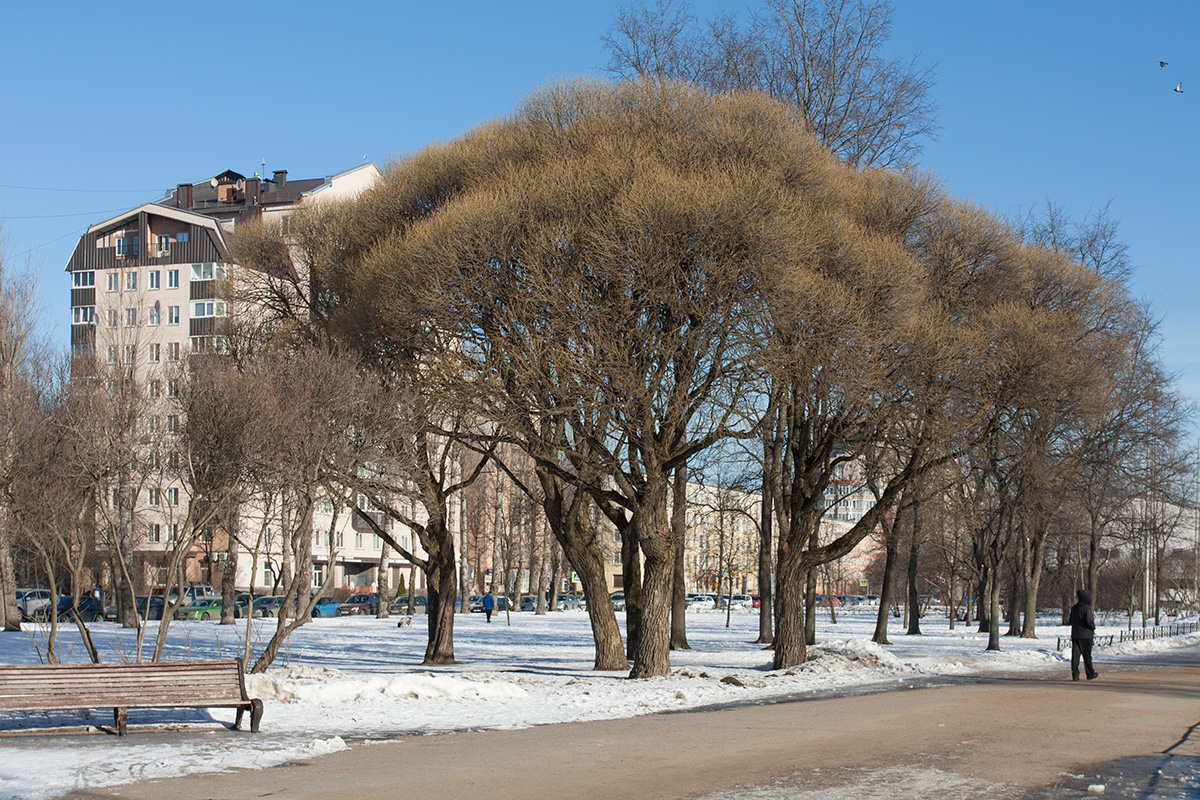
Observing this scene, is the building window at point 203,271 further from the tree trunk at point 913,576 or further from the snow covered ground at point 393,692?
the tree trunk at point 913,576

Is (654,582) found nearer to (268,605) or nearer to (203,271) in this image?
(268,605)

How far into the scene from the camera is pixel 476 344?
70.0ft

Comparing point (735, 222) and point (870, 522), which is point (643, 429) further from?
point (870, 522)

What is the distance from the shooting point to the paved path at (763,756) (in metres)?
9.37

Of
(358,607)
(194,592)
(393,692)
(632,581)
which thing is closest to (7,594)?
(632,581)

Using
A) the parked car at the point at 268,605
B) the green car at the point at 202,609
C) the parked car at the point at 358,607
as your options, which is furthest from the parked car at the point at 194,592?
the parked car at the point at 358,607

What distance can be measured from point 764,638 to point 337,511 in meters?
21.3

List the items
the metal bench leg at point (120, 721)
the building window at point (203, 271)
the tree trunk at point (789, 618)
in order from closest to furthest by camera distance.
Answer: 1. the metal bench leg at point (120, 721)
2. the tree trunk at point (789, 618)
3. the building window at point (203, 271)

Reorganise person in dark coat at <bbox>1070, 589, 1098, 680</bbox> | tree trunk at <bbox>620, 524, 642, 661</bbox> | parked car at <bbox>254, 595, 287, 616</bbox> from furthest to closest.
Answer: parked car at <bbox>254, 595, 287, 616</bbox>, tree trunk at <bbox>620, 524, 642, 661</bbox>, person in dark coat at <bbox>1070, 589, 1098, 680</bbox>

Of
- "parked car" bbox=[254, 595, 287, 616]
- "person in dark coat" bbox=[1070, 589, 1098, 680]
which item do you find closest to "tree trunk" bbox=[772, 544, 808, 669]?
"person in dark coat" bbox=[1070, 589, 1098, 680]

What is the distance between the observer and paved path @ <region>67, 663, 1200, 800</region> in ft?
30.7

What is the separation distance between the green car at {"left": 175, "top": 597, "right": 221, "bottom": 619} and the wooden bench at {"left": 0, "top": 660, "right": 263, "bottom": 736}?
3940 centimetres

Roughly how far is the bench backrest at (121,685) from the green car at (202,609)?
3941 centimetres

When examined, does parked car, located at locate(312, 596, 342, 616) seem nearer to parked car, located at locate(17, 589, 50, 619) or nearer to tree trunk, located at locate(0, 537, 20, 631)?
parked car, located at locate(17, 589, 50, 619)
